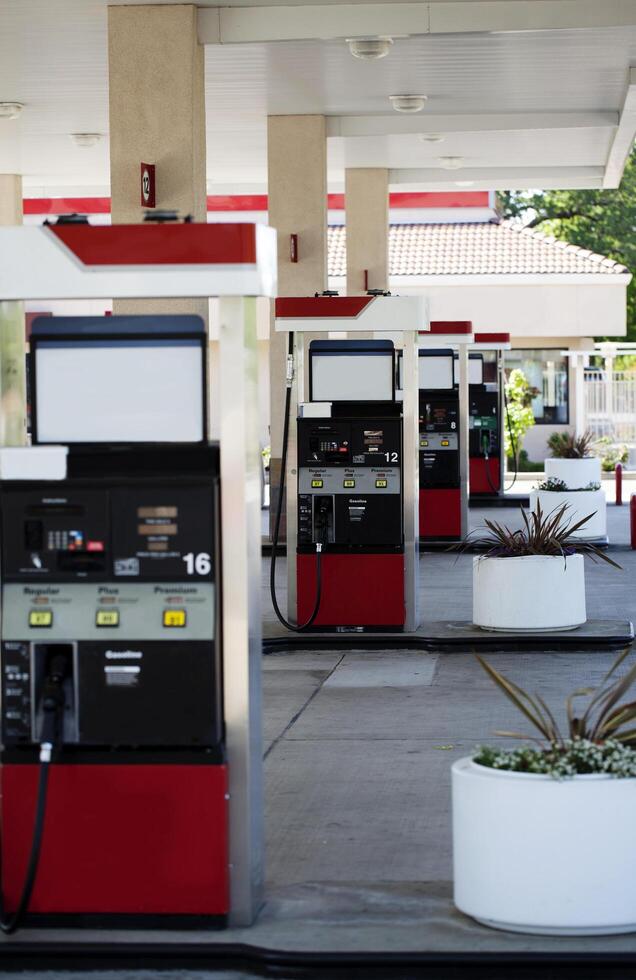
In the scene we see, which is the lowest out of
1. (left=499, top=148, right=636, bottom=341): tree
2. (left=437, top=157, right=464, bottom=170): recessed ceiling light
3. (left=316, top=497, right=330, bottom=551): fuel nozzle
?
(left=316, top=497, right=330, bottom=551): fuel nozzle

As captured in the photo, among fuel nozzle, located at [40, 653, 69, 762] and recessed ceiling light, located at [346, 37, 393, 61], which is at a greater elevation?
recessed ceiling light, located at [346, 37, 393, 61]

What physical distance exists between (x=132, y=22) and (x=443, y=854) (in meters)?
8.61

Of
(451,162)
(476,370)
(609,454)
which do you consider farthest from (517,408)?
(451,162)

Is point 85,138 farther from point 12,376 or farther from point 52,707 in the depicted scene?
point 52,707

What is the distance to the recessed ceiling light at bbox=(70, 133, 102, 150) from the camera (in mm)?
22000

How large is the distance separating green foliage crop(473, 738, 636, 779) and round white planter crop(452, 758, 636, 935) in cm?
6

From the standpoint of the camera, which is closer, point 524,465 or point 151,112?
point 151,112

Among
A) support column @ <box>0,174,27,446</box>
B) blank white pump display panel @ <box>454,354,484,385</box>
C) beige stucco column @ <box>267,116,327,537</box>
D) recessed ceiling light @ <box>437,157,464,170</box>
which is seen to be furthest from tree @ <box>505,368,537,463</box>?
support column @ <box>0,174,27,446</box>

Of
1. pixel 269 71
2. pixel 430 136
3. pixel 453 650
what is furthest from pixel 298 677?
pixel 430 136

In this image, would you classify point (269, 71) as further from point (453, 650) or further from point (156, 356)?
point (156, 356)

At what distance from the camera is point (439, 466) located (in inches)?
831

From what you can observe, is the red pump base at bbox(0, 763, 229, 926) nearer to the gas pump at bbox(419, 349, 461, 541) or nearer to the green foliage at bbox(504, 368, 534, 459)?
the gas pump at bbox(419, 349, 461, 541)

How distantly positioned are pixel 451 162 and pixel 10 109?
801cm

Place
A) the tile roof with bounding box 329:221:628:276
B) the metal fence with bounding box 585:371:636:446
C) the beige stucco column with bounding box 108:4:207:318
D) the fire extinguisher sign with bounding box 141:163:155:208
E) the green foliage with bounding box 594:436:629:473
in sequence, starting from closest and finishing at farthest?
the fire extinguisher sign with bounding box 141:163:155:208, the beige stucco column with bounding box 108:4:207:318, the green foliage with bounding box 594:436:629:473, the metal fence with bounding box 585:371:636:446, the tile roof with bounding box 329:221:628:276
